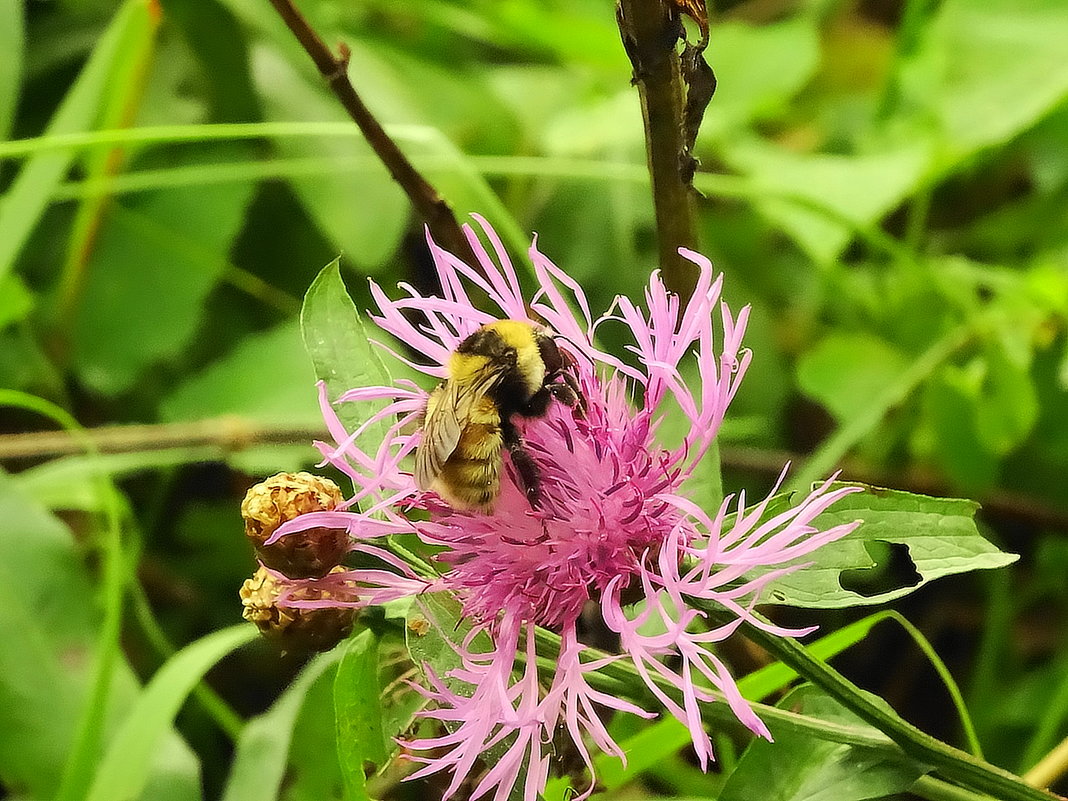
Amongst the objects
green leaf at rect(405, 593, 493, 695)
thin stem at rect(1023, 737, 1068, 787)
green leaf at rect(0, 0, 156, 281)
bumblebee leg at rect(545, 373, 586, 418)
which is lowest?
thin stem at rect(1023, 737, 1068, 787)

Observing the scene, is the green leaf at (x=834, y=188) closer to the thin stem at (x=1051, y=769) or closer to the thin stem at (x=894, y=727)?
the thin stem at (x=1051, y=769)

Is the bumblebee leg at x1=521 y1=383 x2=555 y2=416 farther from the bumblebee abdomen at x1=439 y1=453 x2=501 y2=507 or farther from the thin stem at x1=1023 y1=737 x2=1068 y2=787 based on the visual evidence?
the thin stem at x1=1023 y1=737 x2=1068 y2=787

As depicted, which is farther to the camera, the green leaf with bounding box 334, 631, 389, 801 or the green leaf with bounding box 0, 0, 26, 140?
the green leaf with bounding box 0, 0, 26, 140

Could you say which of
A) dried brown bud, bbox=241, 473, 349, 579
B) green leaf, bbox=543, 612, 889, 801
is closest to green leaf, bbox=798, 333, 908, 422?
green leaf, bbox=543, 612, 889, 801

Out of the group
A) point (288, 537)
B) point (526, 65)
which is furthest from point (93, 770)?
point (526, 65)

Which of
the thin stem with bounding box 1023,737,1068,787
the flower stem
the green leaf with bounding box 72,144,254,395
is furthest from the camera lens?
the green leaf with bounding box 72,144,254,395

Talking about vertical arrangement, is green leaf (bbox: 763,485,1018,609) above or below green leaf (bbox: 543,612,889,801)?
above

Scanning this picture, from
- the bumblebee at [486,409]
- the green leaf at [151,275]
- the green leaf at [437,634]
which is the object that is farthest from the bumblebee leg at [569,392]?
the green leaf at [151,275]
